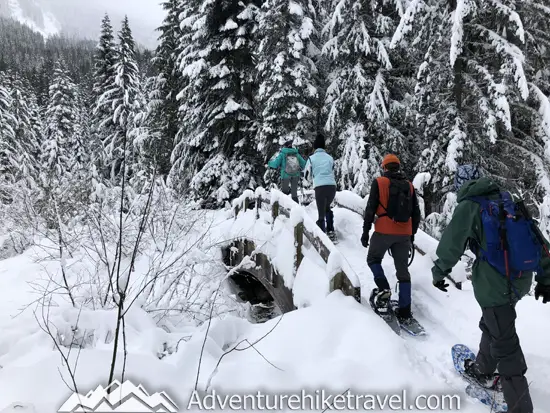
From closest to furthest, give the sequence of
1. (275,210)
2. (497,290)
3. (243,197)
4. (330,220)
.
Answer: (497,290), (330,220), (275,210), (243,197)

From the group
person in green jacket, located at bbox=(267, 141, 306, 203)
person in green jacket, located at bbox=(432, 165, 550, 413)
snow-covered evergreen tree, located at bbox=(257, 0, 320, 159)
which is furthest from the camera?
snow-covered evergreen tree, located at bbox=(257, 0, 320, 159)

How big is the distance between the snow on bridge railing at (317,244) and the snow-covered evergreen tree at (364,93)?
435 cm

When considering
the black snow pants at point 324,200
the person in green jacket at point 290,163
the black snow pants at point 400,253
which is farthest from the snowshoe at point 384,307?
the person in green jacket at point 290,163

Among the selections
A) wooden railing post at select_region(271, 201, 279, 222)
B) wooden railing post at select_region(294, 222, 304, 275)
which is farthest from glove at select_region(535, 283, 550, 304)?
wooden railing post at select_region(271, 201, 279, 222)

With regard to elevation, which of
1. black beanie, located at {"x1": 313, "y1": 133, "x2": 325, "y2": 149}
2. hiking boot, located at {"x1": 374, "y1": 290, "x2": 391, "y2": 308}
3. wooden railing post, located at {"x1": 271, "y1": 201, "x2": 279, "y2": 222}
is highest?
black beanie, located at {"x1": 313, "y1": 133, "x2": 325, "y2": 149}

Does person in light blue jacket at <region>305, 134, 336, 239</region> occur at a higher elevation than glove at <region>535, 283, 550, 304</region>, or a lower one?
higher

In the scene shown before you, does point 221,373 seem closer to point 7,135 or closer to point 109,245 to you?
point 109,245

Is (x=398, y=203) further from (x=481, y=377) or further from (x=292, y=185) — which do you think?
(x=292, y=185)

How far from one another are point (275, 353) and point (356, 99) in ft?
34.7

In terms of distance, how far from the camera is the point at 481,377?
3.59 meters

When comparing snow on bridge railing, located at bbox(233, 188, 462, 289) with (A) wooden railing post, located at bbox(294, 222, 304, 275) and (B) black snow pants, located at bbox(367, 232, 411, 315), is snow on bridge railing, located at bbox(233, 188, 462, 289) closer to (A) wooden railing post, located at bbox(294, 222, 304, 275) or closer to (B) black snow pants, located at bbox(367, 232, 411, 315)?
(A) wooden railing post, located at bbox(294, 222, 304, 275)

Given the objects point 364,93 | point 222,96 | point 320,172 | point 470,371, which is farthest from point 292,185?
point 222,96

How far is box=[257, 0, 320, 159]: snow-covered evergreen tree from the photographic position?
1334 cm

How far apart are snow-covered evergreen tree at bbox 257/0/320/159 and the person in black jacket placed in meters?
9.08
